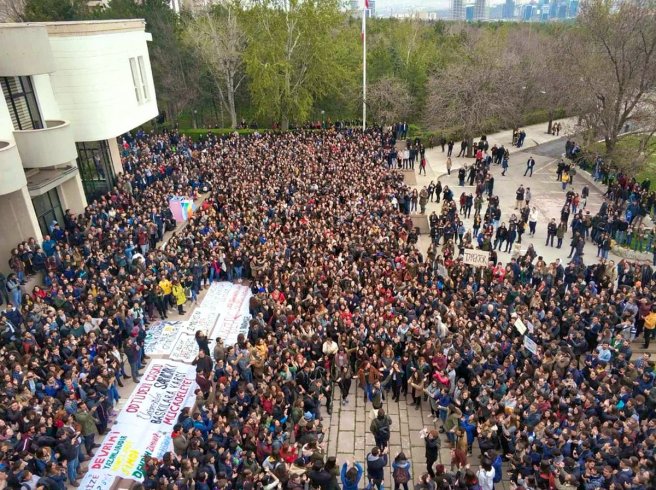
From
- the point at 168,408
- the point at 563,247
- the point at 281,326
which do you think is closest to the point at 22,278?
the point at 168,408

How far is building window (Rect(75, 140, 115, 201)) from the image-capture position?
75.6 feet

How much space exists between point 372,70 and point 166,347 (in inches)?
1316

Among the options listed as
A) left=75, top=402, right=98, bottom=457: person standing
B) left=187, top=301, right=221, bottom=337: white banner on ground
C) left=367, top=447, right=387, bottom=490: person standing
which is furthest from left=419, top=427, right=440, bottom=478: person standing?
left=187, top=301, right=221, bottom=337: white banner on ground

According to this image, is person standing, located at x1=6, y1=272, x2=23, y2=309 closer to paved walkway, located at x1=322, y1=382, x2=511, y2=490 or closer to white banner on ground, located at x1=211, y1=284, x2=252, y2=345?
white banner on ground, located at x1=211, y1=284, x2=252, y2=345

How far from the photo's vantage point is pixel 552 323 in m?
13.5

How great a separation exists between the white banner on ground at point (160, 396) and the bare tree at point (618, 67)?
81.3 feet

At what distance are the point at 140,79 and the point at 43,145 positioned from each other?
8382mm

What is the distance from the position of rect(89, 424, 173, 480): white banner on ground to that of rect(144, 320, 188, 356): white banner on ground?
9.86ft

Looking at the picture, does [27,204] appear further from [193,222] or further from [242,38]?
[242,38]

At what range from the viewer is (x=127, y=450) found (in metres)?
10.9

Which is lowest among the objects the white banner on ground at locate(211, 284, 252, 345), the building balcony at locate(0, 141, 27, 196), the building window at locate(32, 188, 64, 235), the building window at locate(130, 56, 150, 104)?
the white banner on ground at locate(211, 284, 252, 345)

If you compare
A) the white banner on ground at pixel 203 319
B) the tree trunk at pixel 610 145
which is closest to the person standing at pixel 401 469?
the white banner on ground at pixel 203 319

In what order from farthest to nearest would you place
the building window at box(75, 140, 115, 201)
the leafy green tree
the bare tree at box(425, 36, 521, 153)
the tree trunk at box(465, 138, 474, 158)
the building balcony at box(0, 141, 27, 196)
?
the leafy green tree, the tree trunk at box(465, 138, 474, 158), the bare tree at box(425, 36, 521, 153), the building window at box(75, 140, 115, 201), the building balcony at box(0, 141, 27, 196)

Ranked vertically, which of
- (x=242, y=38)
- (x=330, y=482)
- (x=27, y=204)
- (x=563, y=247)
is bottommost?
(x=563, y=247)
